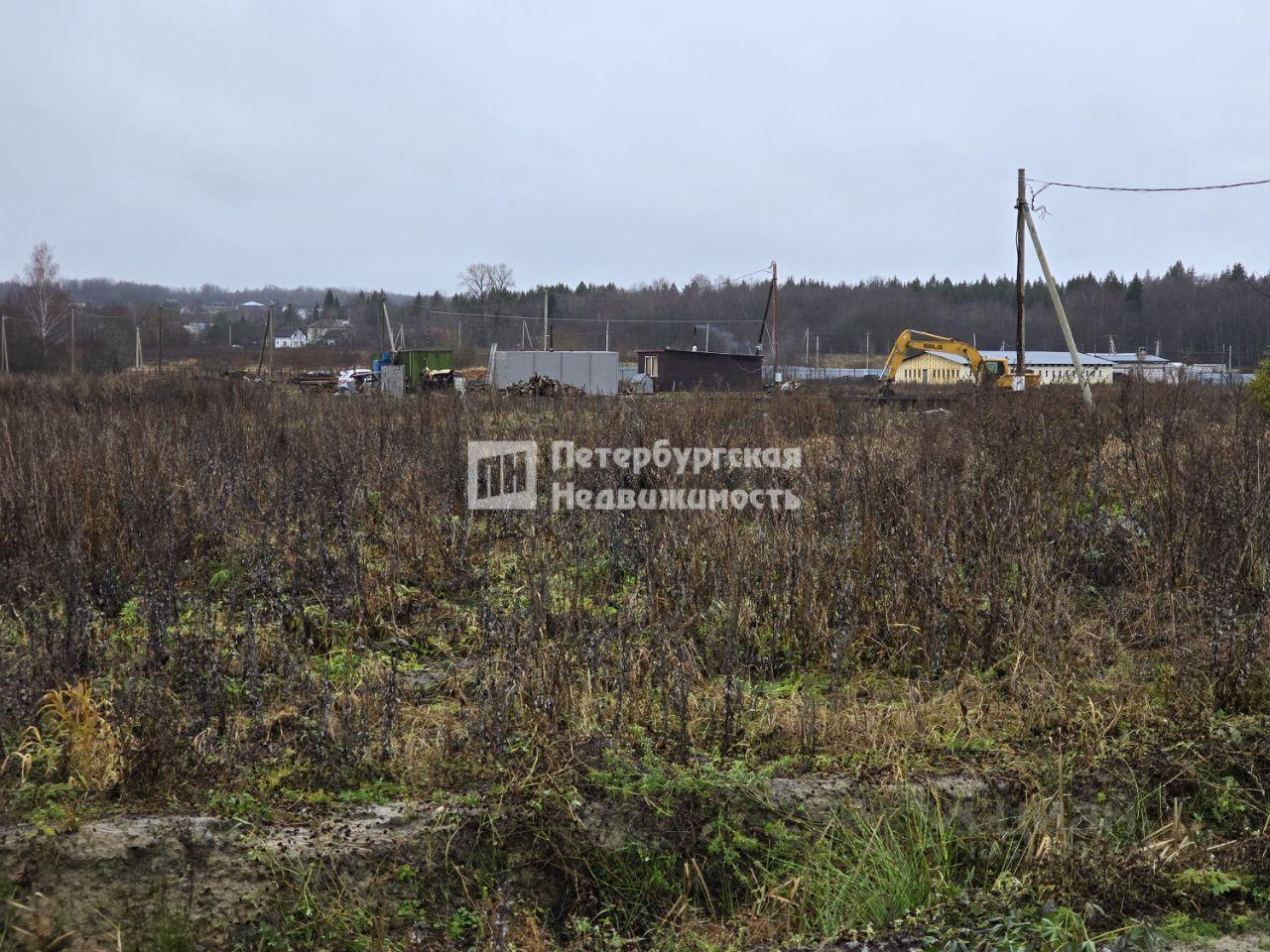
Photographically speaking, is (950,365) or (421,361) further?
(950,365)

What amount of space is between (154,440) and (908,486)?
568 cm

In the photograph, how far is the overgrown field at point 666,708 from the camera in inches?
119

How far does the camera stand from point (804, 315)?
65188mm

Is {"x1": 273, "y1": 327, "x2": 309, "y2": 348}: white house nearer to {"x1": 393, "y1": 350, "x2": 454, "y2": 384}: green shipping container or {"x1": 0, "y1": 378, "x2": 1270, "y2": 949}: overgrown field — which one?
{"x1": 393, "y1": 350, "x2": 454, "y2": 384}: green shipping container

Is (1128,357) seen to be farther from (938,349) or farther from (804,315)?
(938,349)

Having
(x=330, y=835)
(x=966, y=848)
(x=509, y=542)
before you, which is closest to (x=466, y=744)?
(x=330, y=835)

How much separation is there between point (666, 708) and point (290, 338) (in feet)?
172

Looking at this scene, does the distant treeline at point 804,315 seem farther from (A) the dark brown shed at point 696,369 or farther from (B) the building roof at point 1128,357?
(A) the dark brown shed at point 696,369

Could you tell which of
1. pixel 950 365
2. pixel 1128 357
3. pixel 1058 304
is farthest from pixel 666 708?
pixel 1128 357

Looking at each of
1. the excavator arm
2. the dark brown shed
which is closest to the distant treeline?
the dark brown shed

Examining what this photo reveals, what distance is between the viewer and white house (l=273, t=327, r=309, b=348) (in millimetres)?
49513

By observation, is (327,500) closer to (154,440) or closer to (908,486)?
(154,440)

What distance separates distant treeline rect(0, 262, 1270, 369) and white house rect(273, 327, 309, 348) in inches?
33.2

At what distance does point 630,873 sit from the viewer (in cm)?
321
